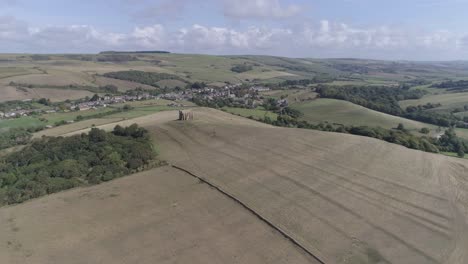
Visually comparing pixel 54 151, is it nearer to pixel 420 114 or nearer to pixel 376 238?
pixel 376 238

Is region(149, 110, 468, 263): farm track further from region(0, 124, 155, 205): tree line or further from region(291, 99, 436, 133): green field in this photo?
region(291, 99, 436, 133): green field

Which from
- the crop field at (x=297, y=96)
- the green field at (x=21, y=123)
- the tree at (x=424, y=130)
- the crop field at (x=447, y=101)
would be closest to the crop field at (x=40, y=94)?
the green field at (x=21, y=123)

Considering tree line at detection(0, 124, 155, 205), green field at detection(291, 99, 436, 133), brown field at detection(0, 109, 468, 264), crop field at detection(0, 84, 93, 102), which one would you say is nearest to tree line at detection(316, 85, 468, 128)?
green field at detection(291, 99, 436, 133)

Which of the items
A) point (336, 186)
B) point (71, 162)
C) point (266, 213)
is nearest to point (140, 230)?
point (266, 213)

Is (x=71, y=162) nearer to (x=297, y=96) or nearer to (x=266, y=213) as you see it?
(x=266, y=213)

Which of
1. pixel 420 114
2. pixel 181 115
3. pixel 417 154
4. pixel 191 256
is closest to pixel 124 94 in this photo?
pixel 181 115

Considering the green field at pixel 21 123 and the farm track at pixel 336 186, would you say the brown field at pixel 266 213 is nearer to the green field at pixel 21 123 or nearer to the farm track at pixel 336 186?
the farm track at pixel 336 186
